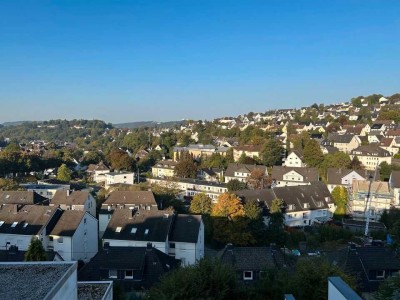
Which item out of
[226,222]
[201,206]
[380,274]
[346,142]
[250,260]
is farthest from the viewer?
[346,142]

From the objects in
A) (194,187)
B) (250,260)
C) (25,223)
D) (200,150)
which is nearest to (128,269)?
(250,260)

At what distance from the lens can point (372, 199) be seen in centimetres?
3734

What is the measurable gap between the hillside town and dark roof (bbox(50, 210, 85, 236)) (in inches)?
3.0

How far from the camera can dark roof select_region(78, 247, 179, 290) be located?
1708cm

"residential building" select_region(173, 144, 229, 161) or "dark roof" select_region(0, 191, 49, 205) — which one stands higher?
"residential building" select_region(173, 144, 229, 161)

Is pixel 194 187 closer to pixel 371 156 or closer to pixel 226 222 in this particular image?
pixel 226 222

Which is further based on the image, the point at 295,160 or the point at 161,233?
the point at 295,160

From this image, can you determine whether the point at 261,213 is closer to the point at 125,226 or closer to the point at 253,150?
the point at 125,226

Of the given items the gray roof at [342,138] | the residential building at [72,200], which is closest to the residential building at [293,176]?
the gray roof at [342,138]

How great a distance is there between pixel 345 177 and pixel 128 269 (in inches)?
1282

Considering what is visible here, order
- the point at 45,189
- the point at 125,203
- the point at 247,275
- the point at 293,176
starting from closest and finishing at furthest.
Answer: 1. the point at 247,275
2. the point at 125,203
3. the point at 45,189
4. the point at 293,176

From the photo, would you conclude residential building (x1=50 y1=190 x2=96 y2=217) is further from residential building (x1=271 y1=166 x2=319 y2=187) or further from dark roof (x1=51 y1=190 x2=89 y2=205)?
residential building (x1=271 y1=166 x2=319 y2=187)

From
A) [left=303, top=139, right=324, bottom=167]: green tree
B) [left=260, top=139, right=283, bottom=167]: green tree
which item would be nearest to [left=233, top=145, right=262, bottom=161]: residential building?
[left=260, top=139, right=283, bottom=167]: green tree

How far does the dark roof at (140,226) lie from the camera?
2309 cm
